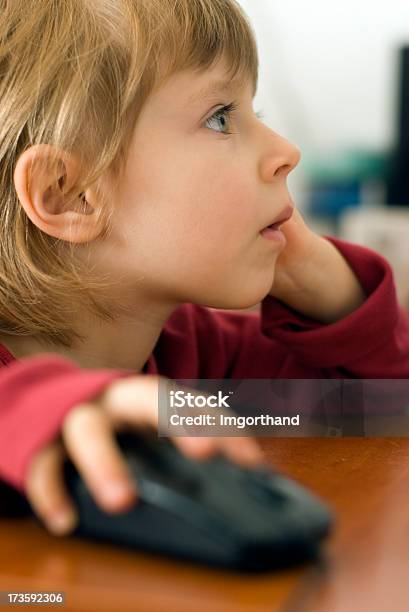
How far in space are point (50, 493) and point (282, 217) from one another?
1.81ft

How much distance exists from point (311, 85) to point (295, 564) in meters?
3.43

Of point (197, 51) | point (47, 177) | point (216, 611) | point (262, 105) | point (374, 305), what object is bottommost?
point (216, 611)

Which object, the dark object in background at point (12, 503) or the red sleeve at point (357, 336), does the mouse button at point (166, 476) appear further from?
the red sleeve at point (357, 336)

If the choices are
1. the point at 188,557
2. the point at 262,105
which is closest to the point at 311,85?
the point at 262,105

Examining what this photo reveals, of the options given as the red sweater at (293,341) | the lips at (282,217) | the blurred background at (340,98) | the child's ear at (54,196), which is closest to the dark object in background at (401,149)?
the blurred background at (340,98)

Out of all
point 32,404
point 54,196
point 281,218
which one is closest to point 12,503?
point 32,404

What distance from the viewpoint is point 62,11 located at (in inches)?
30.6

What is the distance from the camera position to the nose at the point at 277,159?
83 centimetres

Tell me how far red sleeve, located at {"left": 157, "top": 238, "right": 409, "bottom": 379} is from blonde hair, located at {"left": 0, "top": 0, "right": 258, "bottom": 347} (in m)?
0.23

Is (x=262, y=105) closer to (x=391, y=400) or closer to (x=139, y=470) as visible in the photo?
(x=391, y=400)

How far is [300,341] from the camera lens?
0.95m

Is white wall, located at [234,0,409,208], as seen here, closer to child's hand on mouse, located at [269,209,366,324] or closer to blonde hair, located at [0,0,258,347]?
child's hand on mouse, located at [269,209,366,324]

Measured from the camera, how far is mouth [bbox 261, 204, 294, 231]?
2.85ft

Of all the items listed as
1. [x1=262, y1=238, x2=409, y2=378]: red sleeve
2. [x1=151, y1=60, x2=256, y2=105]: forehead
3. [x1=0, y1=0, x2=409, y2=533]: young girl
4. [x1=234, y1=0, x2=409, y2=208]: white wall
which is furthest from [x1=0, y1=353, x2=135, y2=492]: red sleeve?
[x1=234, y1=0, x2=409, y2=208]: white wall
